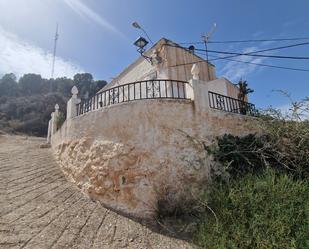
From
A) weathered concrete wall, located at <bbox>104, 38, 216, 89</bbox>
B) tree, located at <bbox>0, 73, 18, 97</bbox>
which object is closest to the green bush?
weathered concrete wall, located at <bbox>104, 38, 216, 89</bbox>

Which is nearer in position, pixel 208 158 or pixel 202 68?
pixel 208 158

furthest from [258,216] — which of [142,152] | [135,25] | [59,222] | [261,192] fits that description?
[135,25]

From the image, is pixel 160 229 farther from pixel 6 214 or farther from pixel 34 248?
pixel 6 214

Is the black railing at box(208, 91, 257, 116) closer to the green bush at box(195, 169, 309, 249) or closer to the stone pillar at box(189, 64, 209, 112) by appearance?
the stone pillar at box(189, 64, 209, 112)

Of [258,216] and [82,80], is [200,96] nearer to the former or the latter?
[258,216]

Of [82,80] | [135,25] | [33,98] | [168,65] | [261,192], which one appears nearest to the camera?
[261,192]

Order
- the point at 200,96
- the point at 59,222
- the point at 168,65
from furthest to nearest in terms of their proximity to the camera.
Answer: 1. the point at 168,65
2. the point at 200,96
3. the point at 59,222

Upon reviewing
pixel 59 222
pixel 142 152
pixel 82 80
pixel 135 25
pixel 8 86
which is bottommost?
pixel 59 222

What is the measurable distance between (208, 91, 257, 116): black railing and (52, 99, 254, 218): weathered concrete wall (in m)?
0.66

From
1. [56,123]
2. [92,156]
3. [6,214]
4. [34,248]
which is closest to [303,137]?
[92,156]

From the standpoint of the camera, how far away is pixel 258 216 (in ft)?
14.7

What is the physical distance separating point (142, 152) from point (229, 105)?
3774mm

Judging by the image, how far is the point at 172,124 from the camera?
639 cm

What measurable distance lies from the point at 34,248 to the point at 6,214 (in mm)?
1374
